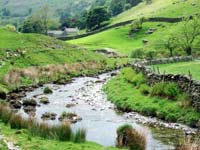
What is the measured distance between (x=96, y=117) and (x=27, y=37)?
63.1 m

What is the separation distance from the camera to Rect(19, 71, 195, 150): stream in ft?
124

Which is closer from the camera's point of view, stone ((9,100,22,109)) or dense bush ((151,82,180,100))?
dense bush ((151,82,180,100))

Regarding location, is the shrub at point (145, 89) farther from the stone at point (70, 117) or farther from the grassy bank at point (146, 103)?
the stone at point (70, 117)

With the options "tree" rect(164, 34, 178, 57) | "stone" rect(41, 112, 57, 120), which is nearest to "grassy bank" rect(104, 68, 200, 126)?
"stone" rect(41, 112, 57, 120)

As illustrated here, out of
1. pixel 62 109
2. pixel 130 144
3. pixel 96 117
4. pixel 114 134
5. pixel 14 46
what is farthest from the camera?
pixel 14 46

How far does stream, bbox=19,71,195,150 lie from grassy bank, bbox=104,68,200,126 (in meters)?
0.91

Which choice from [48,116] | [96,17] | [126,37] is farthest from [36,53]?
[96,17]

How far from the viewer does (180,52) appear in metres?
102

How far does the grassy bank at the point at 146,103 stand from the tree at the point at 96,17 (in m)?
124

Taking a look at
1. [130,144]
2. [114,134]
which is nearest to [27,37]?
[114,134]

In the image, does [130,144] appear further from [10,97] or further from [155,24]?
[155,24]

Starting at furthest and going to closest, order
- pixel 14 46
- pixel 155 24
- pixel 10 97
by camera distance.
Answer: pixel 155 24, pixel 14 46, pixel 10 97

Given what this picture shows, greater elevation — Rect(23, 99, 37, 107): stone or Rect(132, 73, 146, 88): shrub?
Rect(132, 73, 146, 88): shrub

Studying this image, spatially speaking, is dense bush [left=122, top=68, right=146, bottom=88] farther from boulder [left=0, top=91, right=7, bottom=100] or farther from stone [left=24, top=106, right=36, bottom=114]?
boulder [left=0, top=91, right=7, bottom=100]
